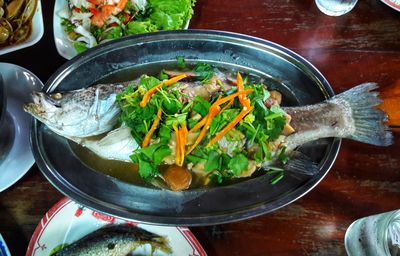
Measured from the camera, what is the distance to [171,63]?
182 centimetres

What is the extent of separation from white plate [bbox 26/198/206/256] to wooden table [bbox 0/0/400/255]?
70 mm

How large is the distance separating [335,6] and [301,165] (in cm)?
88

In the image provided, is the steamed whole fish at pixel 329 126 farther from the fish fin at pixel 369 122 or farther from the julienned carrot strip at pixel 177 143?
the julienned carrot strip at pixel 177 143

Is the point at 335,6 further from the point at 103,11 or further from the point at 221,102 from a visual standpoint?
the point at 103,11

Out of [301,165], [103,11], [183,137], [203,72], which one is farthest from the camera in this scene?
[103,11]

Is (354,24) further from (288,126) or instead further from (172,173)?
(172,173)

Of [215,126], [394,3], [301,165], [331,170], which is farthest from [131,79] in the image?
[394,3]

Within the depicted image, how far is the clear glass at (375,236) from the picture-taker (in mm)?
1496

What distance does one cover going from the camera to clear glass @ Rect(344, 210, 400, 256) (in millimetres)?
1496

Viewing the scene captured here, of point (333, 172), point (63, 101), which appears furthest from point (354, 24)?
point (63, 101)

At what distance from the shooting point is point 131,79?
5.89 ft

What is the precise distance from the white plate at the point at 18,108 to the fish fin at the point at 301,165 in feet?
3.12

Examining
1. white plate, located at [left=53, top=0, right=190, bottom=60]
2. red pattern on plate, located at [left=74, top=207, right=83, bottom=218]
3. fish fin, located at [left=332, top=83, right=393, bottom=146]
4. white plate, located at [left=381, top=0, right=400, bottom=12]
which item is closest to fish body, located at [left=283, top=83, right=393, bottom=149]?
fish fin, located at [left=332, top=83, right=393, bottom=146]

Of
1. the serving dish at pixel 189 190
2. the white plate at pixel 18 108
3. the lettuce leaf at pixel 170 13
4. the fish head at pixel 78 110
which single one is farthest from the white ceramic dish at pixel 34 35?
the lettuce leaf at pixel 170 13
